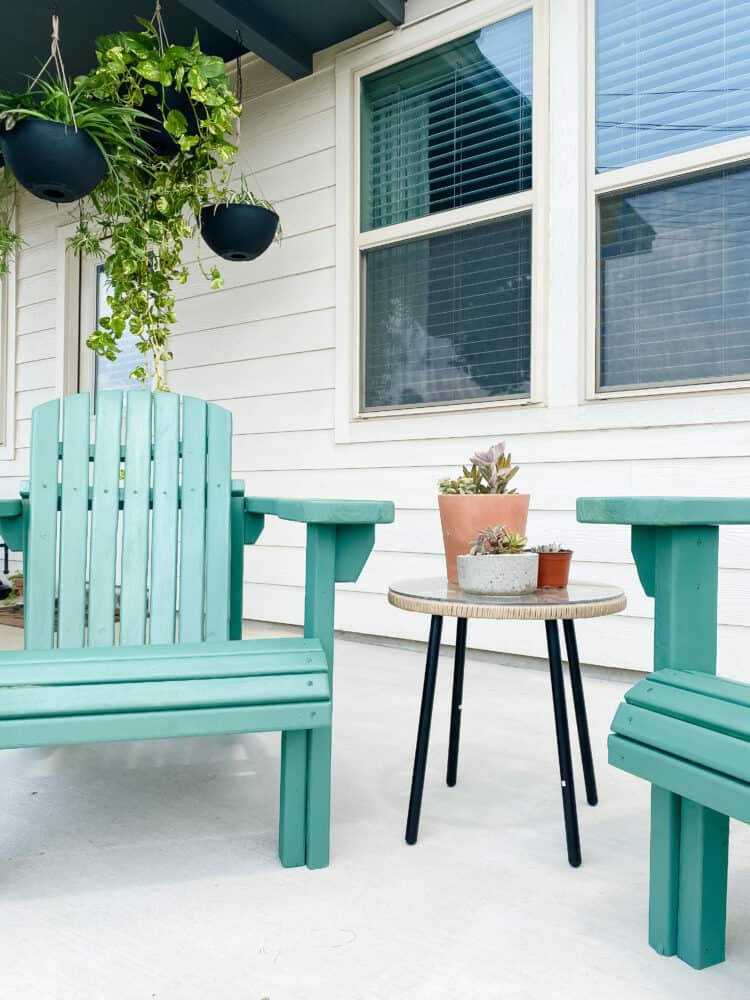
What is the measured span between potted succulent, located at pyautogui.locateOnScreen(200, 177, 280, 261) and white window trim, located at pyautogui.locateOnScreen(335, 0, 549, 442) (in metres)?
0.33

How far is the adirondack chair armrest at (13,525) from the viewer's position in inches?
67.9

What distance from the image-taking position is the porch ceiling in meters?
3.11

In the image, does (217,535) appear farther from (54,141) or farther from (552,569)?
(54,141)

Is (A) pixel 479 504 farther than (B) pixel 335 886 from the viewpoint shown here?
Yes

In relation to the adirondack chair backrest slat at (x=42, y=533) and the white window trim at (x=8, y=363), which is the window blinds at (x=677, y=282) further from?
the white window trim at (x=8, y=363)

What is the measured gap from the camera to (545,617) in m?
1.25

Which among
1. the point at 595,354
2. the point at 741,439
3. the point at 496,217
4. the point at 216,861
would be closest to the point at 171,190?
the point at 496,217

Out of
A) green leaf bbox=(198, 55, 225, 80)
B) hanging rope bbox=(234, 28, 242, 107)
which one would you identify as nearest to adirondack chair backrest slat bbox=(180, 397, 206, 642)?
green leaf bbox=(198, 55, 225, 80)

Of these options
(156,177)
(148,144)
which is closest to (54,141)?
(148,144)

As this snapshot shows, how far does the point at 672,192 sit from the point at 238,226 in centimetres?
168

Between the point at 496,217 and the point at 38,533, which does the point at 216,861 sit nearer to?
the point at 38,533

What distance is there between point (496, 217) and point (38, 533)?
2.09 meters

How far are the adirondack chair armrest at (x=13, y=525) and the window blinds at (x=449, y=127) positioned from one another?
2.13 meters

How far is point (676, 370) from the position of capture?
2.57m
